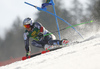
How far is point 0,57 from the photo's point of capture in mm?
33281

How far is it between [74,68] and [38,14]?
27.7 meters

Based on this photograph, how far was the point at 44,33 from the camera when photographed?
257 inches

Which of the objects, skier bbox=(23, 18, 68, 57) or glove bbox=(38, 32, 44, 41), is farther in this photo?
glove bbox=(38, 32, 44, 41)

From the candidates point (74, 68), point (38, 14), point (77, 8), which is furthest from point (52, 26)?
point (74, 68)

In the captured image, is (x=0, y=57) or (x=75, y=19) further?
(x=0, y=57)

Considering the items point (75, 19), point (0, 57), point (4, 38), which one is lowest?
point (0, 57)

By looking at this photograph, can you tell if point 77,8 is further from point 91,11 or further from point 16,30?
point 16,30

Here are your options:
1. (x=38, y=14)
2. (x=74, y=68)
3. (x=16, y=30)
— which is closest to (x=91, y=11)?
(x=38, y=14)

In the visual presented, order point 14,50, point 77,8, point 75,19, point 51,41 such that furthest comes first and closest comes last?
point 14,50 < point 77,8 < point 75,19 < point 51,41

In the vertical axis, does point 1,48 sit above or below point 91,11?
below

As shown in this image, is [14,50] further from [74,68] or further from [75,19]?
[74,68]

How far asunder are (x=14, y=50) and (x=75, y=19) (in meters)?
11.4

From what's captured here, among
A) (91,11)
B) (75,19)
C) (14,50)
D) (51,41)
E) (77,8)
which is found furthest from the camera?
(14,50)

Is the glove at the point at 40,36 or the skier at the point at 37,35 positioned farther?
the glove at the point at 40,36
